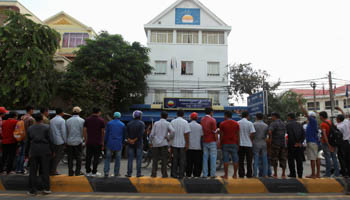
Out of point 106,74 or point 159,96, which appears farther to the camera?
point 159,96

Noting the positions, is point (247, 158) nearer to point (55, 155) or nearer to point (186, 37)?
point (55, 155)

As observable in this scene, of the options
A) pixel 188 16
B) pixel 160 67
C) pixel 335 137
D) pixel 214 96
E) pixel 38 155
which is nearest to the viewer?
pixel 38 155

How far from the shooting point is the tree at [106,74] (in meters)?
18.0

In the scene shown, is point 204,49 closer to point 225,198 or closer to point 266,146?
point 266,146

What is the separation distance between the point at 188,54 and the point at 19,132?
65.1ft

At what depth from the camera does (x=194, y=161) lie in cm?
689

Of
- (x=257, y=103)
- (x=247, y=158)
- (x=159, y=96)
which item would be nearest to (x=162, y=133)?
(x=247, y=158)

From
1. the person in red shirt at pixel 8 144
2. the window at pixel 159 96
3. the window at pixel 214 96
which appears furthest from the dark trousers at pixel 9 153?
the window at pixel 214 96

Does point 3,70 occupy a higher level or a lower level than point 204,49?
lower

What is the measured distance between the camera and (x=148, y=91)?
24.2 m

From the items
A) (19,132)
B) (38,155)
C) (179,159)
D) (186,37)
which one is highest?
(186,37)

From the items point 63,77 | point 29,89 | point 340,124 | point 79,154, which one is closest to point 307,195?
point 340,124

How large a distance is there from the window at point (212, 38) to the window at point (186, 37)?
35.5 inches

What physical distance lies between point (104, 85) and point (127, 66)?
2575mm
